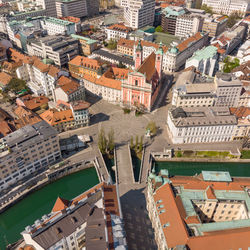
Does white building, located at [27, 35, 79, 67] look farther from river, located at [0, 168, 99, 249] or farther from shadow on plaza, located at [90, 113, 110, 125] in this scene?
river, located at [0, 168, 99, 249]

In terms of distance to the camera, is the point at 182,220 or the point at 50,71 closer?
the point at 182,220

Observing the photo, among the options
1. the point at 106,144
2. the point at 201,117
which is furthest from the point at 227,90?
the point at 106,144

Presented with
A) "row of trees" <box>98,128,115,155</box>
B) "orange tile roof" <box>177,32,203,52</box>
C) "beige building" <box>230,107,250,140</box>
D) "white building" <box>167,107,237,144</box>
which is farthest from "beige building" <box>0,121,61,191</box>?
"orange tile roof" <box>177,32,203,52</box>

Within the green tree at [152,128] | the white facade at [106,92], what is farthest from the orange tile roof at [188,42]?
the green tree at [152,128]

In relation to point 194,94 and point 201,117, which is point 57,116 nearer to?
point 201,117

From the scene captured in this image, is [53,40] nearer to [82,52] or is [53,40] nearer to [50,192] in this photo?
[82,52]

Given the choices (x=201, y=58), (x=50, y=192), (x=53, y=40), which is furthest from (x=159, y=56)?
(x=50, y=192)
